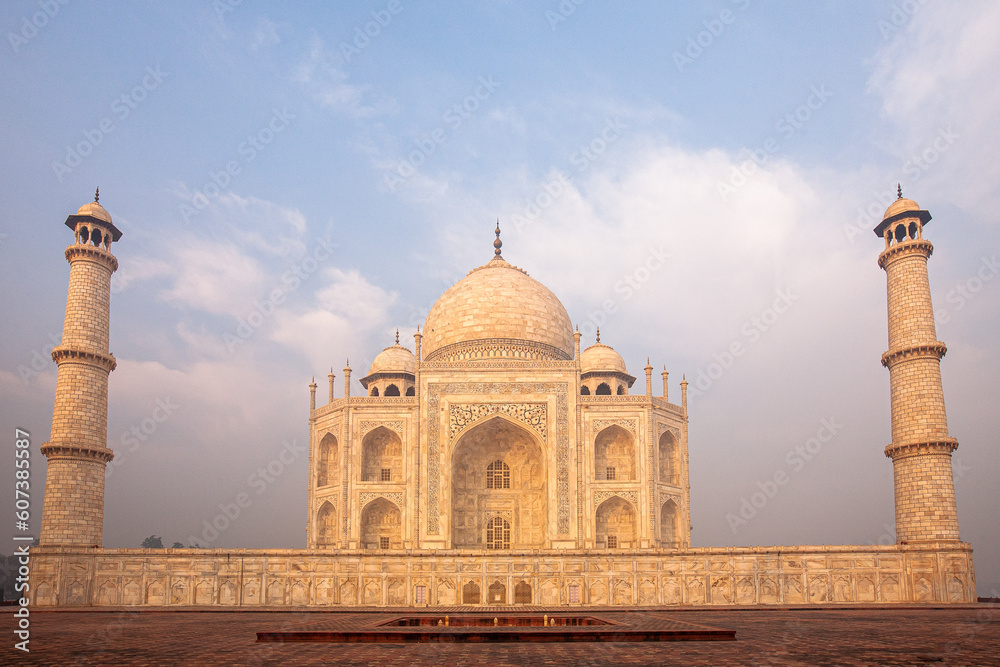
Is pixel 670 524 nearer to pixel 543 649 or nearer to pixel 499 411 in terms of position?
pixel 499 411

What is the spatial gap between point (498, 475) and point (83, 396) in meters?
13.8

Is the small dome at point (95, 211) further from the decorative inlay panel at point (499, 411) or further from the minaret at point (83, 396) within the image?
the decorative inlay panel at point (499, 411)

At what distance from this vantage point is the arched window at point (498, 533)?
29.9 m

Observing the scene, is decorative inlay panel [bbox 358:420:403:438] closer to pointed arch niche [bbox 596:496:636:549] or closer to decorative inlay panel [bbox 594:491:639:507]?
decorative inlay panel [bbox 594:491:639:507]

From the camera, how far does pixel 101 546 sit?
936 inches

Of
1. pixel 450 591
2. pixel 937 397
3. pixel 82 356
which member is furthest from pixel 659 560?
pixel 82 356

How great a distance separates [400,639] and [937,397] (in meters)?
19.3

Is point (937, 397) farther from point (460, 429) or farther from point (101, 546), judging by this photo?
point (101, 546)

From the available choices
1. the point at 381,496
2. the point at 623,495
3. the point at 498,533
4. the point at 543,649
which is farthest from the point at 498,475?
the point at 543,649

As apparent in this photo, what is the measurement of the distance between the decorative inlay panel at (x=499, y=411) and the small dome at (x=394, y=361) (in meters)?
5.11

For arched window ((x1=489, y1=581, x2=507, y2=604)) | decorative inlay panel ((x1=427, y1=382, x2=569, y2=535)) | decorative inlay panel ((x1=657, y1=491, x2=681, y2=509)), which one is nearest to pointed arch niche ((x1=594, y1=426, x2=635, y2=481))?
decorative inlay panel ((x1=657, y1=491, x2=681, y2=509))

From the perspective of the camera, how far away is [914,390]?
24547mm

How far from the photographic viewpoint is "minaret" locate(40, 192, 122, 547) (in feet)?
76.3

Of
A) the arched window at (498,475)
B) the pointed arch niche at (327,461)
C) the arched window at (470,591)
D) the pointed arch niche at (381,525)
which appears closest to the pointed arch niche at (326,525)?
the pointed arch niche at (327,461)
